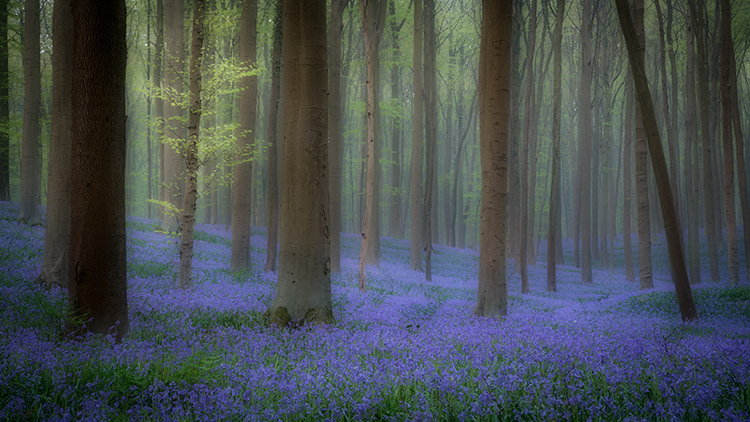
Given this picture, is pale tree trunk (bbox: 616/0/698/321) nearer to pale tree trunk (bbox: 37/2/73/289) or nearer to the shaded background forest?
the shaded background forest

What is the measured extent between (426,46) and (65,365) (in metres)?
20.7

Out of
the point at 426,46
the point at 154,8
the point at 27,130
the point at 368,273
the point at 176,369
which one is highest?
the point at 154,8

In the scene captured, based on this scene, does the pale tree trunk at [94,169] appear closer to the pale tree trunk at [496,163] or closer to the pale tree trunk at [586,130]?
the pale tree trunk at [496,163]

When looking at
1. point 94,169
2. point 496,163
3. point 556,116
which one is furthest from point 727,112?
point 94,169

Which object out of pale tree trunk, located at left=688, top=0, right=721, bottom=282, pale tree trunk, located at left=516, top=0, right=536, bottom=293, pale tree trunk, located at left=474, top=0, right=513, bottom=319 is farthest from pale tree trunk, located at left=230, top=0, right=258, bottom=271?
pale tree trunk, located at left=688, top=0, right=721, bottom=282

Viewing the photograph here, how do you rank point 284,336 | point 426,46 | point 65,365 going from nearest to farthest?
point 65,365 < point 284,336 < point 426,46

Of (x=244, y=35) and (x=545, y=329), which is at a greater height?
(x=244, y=35)

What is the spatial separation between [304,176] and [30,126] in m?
14.8

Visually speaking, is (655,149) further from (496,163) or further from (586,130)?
(586,130)

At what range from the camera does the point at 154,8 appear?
28656 mm

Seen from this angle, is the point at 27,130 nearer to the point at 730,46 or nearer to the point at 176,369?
the point at 176,369

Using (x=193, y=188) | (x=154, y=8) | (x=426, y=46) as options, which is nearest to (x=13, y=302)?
(x=193, y=188)

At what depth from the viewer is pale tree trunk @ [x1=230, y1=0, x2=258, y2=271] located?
552 inches

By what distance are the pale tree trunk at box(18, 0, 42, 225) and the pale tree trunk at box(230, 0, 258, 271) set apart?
26.3 feet
